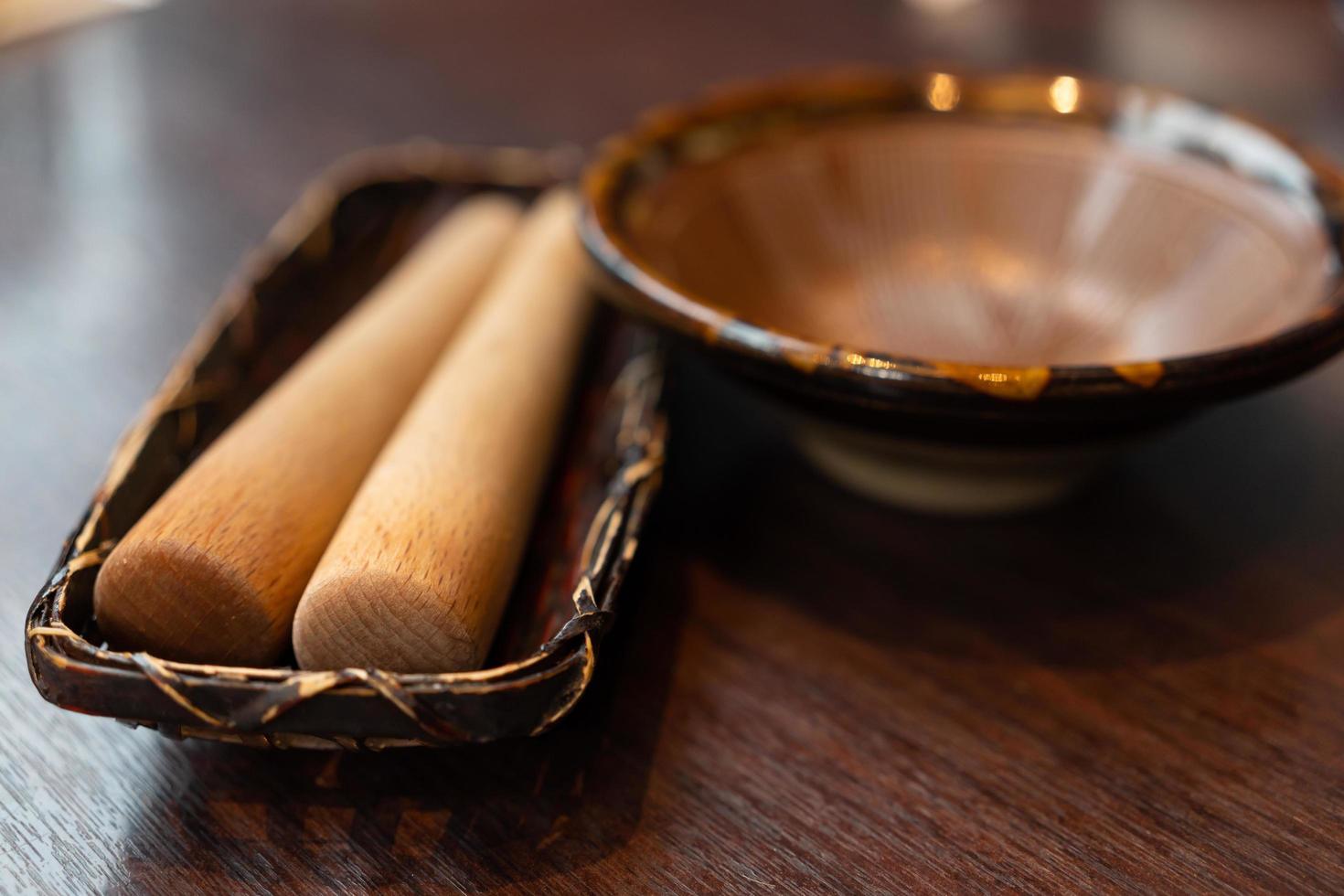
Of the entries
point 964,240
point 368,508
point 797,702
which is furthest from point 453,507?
point 964,240

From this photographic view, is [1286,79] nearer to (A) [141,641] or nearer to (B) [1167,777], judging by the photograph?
(B) [1167,777]

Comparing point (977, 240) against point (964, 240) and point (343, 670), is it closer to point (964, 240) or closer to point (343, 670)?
point (964, 240)

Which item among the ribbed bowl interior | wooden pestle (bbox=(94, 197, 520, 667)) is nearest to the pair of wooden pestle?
wooden pestle (bbox=(94, 197, 520, 667))

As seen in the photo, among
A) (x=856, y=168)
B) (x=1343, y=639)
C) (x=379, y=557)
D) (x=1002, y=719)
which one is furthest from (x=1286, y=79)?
(x=379, y=557)

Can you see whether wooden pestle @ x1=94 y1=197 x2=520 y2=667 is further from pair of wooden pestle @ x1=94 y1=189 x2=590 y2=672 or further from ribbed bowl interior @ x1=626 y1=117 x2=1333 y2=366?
ribbed bowl interior @ x1=626 y1=117 x2=1333 y2=366

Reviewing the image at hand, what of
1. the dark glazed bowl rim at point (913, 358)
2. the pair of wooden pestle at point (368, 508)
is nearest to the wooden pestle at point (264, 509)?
the pair of wooden pestle at point (368, 508)
